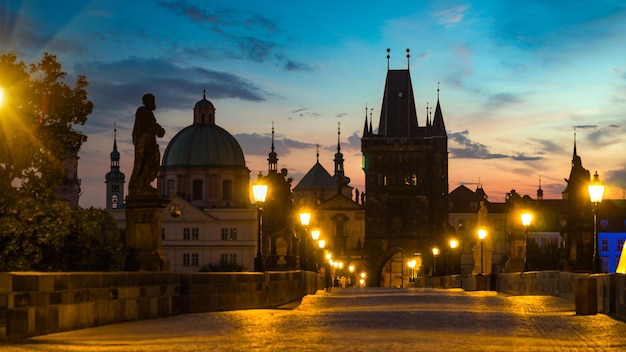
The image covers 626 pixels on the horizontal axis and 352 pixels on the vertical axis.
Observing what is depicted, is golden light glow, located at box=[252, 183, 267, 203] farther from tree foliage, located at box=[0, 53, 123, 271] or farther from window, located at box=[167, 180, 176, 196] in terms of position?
window, located at box=[167, 180, 176, 196]

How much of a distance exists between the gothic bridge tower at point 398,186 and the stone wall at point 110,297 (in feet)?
384

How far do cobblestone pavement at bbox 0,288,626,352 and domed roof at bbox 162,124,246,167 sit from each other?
142196 millimetres

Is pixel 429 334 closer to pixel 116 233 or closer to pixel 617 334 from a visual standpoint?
pixel 617 334

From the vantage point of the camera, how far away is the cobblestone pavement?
13391 mm

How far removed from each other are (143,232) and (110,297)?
8272 mm

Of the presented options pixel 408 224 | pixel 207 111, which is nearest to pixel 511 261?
pixel 408 224

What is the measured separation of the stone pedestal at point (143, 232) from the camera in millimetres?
25531

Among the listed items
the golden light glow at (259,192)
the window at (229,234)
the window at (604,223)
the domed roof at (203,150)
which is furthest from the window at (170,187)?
the golden light glow at (259,192)

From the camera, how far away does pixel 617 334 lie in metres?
15.7

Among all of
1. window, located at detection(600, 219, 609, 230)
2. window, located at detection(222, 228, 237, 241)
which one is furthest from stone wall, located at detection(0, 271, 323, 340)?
window, located at detection(600, 219, 609, 230)

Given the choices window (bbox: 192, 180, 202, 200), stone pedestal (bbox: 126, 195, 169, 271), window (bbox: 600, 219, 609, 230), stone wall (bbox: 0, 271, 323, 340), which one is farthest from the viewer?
window (bbox: 192, 180, 202, 200)

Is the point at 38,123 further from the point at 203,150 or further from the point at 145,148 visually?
the point at 203,150

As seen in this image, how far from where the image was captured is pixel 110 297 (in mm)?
17469

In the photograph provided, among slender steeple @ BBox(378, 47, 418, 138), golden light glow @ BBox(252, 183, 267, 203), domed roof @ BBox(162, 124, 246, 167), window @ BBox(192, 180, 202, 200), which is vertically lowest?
golden light glow @ BBox(252, 183, 267, 203)
